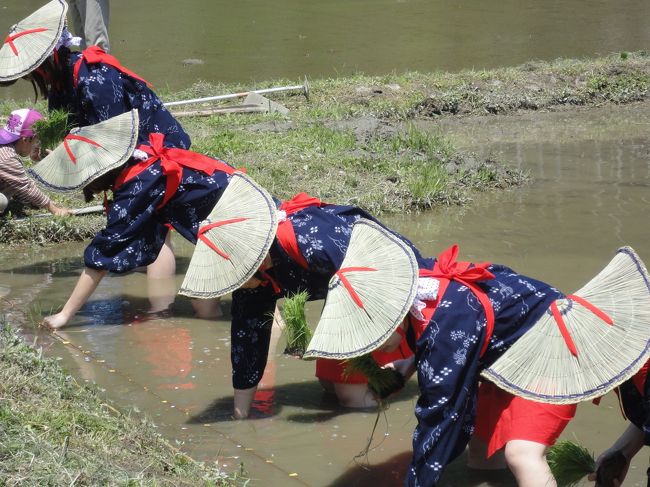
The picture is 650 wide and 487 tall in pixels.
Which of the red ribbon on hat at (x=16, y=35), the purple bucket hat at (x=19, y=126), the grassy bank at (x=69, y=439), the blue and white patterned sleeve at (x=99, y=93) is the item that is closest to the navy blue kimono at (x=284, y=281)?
the grassy bank at (x=69, y=439)

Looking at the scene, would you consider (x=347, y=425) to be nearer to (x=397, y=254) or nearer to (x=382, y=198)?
(x=397, y=254)

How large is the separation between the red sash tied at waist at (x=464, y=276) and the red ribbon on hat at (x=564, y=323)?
0.23 m

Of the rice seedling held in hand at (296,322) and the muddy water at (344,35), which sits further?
the muddy water at (344,35)

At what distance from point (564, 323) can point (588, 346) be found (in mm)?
114

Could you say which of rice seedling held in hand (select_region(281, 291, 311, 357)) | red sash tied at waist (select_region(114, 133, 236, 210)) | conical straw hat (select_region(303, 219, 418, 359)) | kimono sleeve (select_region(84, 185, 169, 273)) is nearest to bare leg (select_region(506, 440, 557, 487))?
conical straw hat (select_region(303, 219, 418, 359))

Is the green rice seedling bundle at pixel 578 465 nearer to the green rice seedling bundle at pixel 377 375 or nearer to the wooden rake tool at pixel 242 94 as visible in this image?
the green rice seedling bundle at pixel 377 375

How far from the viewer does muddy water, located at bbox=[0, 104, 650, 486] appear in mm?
4004

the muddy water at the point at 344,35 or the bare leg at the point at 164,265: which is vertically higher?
the muddy water at the point at 344,35

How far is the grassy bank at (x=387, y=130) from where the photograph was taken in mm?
6973

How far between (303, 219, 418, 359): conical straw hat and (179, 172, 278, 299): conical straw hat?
0.44 metres

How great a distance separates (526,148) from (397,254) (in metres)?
5.58

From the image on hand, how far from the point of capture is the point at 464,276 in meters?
3.49

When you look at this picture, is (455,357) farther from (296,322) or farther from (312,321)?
(312,321)

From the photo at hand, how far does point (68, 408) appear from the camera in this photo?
12.7 ft
